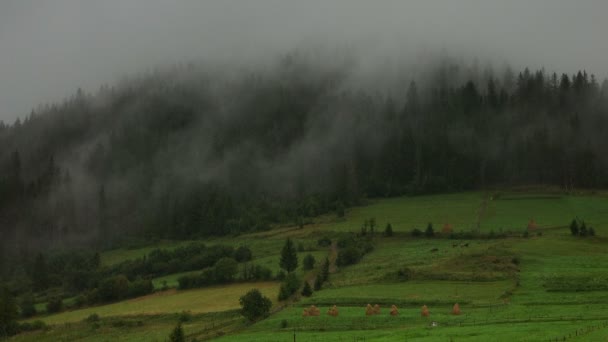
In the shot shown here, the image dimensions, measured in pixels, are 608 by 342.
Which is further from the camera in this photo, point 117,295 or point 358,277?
point 117,295

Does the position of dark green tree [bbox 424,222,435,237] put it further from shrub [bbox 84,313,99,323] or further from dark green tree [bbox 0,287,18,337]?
dark green tree [bbox 0,287,18,337]

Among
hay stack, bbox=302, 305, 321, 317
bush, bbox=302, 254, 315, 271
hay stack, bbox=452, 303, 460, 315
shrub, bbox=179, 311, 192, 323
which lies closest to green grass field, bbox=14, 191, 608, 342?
hay stack, bbox=452, 303, 460, 315

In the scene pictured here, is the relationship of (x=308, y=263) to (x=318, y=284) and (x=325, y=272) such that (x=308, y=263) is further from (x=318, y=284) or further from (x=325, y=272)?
(x=318, y=284)

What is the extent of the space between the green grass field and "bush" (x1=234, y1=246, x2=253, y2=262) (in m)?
2.77

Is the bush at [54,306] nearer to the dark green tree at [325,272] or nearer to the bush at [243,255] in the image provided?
the bush at [243,255]

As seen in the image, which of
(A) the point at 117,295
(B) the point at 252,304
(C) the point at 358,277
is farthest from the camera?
(A) the point at 117,295

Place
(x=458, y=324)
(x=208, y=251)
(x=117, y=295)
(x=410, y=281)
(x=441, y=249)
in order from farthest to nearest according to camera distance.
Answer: (x=208, y=251), (x=117, y=295), (x=441, y=249), (x=410, y=281), (x=458, y=324)

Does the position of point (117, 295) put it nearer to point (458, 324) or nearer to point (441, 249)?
point (441, 249)

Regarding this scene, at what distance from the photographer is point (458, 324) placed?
80.4 m

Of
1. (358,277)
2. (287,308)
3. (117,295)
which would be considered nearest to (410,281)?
(358,277)

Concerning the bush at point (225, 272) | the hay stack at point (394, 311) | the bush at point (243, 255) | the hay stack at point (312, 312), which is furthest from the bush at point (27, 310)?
the hay stack at point (394, 311)

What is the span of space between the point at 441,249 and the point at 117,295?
88.4m

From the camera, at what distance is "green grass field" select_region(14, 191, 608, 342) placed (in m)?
78.1

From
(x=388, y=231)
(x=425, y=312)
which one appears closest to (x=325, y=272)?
(x=388, y=231)
